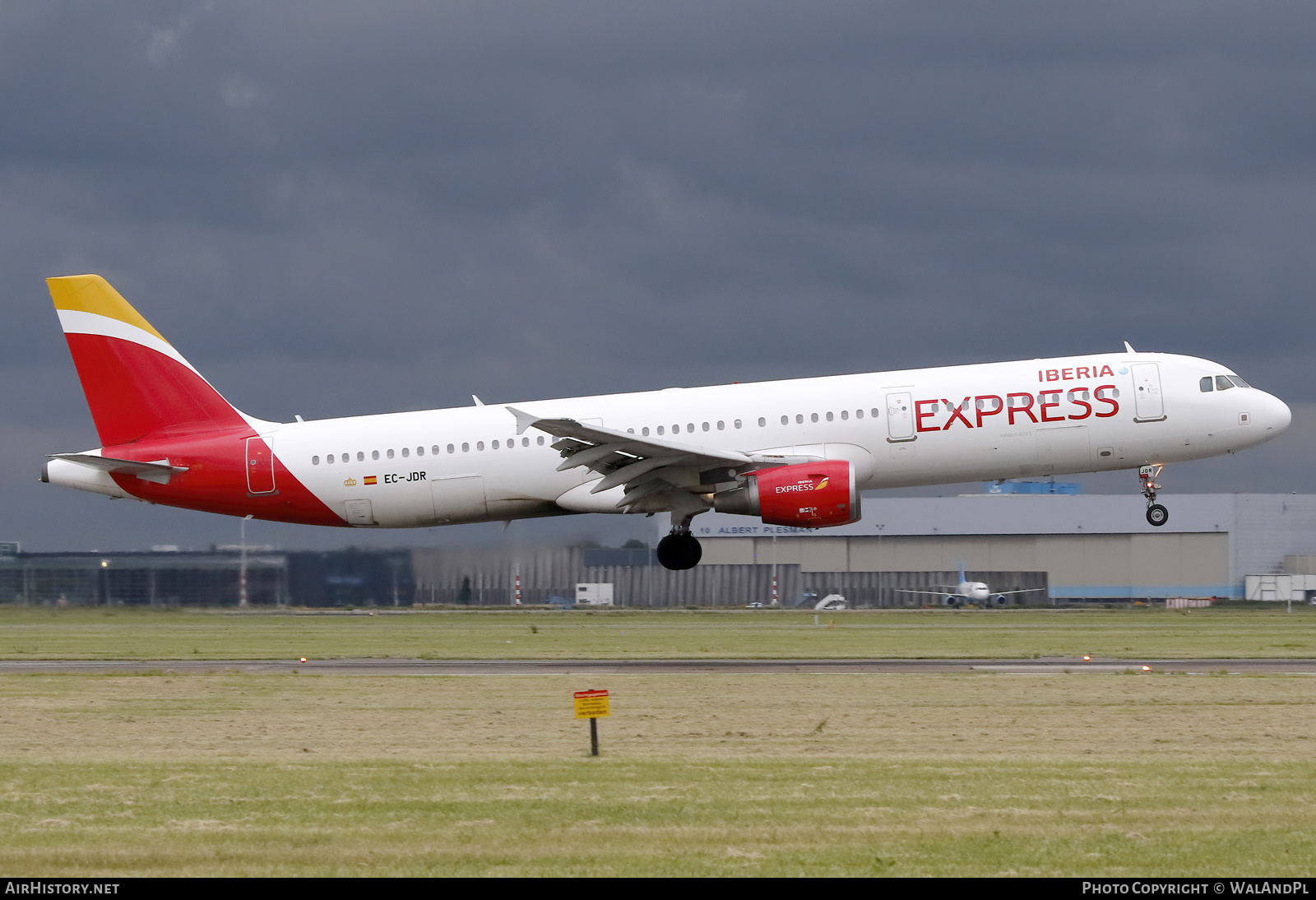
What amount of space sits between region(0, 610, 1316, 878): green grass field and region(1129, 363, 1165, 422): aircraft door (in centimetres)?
591

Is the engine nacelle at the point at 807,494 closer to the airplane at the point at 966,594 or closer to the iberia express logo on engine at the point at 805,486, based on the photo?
the iberia express logo on engine at the point at 805,486

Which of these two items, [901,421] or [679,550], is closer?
[901,421]

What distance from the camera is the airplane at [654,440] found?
32.4 m

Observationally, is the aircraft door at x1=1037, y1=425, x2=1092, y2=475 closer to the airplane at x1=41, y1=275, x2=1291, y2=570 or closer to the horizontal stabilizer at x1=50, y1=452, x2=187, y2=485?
the airplane at x1=41, y1=275, x2=1291, y2=570

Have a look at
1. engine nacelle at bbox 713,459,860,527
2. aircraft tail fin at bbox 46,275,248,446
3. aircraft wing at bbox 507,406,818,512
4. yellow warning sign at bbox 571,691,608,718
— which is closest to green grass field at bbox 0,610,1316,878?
yellow warning sign at bbox 571,691,608,718

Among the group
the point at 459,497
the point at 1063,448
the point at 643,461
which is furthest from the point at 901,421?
the point at 459,497

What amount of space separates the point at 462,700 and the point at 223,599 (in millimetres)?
33991

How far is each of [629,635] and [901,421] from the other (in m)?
16.6

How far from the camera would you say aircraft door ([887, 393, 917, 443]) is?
32.5m

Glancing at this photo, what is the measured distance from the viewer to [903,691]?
87.8ft

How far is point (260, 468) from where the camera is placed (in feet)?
115

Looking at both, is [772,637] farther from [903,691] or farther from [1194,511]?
[1194,511]

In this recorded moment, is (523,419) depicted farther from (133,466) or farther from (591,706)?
(591,706)

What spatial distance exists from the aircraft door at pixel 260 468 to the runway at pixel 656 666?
415 centimetres
